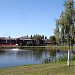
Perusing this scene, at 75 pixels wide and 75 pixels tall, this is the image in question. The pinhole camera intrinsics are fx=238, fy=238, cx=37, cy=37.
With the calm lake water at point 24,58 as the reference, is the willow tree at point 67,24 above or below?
above

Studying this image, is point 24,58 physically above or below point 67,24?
below

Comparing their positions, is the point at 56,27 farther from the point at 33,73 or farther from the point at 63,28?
the point at 33,73

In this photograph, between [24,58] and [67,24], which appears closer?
[67,24]

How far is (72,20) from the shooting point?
76.9 ft

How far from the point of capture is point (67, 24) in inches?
910

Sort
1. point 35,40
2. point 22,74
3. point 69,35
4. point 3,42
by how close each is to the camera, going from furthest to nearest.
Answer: point 3,42, point 35,40, point 69,35, point 22,74

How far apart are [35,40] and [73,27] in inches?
6395

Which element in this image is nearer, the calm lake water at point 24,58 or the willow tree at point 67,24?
the willow tree at point 67,24

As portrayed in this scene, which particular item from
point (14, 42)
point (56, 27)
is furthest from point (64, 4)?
point (14, 42)

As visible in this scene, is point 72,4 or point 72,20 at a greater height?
point 72,4

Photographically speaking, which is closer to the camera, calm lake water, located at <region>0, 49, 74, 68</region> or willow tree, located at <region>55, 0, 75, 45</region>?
willow tree, located at <region>55, 0, 75, 45</region>

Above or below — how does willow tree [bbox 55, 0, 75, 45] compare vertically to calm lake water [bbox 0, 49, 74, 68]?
above

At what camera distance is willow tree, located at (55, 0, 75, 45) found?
910 inches

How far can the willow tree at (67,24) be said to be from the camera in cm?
2312
